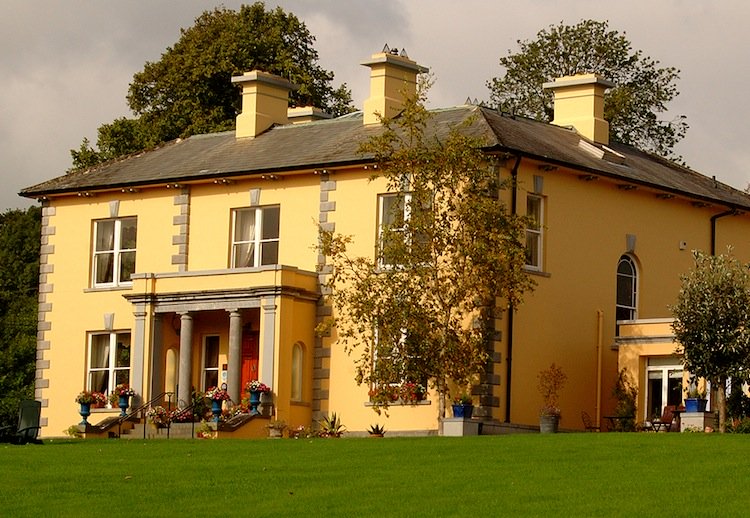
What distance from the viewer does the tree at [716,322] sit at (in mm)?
36500

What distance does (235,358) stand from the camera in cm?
4159

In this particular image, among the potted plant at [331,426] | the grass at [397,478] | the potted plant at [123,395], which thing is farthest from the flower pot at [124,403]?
the grass at [397,478]

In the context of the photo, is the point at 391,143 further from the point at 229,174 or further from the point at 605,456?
the point at 605,456

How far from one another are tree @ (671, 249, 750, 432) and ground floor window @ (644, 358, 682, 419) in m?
3.77

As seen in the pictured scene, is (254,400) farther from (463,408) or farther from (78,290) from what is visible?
(78,290)

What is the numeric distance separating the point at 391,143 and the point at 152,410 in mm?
8422

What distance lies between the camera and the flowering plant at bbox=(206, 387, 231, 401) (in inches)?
1607

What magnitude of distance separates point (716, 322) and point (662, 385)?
4.84m

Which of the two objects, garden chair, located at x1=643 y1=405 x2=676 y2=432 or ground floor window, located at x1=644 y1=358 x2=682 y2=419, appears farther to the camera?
ground floor window, located at x1=644 y1=358 x2=682 y2=419

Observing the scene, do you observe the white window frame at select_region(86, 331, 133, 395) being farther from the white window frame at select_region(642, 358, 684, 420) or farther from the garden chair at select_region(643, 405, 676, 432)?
the garden chair at select_region(643, 405, 676, 432)

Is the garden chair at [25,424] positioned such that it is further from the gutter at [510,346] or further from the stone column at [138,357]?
the gutter at [510,346]

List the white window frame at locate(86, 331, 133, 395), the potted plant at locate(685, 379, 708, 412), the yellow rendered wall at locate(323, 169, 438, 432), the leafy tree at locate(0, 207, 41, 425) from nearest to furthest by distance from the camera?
the potted plant at locate(685, 379, 708, 412) < the yellow rendered wall at locate(323, 169, 438, 432) < the white window frame at locate(86, 331, 133, 395) < the leafy tree at locate(0, 207, 41, 425)

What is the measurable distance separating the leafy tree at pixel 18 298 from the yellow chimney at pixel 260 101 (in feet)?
70.4

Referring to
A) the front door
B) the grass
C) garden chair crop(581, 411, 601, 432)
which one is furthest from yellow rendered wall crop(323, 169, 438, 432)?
the grass
